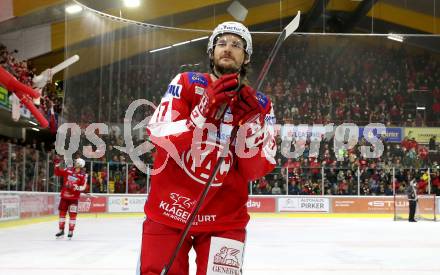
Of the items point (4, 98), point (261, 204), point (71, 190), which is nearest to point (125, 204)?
point (261, 204)

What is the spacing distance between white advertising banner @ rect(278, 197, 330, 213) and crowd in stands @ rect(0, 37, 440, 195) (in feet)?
1.30

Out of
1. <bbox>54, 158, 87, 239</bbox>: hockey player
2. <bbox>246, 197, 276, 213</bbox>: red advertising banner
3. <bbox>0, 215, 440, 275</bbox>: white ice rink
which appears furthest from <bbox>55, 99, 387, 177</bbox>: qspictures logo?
<bbox>0, 215, 440, 275</bbox>: white ice rink

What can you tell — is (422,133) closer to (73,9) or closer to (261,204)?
(261,204)

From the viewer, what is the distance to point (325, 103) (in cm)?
1864

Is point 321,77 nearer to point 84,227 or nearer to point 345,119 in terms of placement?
point 345,119

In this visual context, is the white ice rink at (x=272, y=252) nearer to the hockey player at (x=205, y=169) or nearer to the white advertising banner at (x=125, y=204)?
the hockey player at (x=205, y=169)

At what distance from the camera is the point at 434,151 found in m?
17.5

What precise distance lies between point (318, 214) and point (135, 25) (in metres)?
8.28

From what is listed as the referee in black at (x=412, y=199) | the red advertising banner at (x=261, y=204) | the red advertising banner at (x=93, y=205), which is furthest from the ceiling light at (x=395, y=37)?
the red advertising banner at (x=93, y=205)

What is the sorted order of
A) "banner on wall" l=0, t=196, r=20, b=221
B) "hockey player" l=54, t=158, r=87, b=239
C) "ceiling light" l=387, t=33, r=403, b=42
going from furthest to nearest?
"ceiling light" l=387, t=33, r=403, b=42, "banner on wall" l=0, t=196, r=20, b=221, "hockey player" l=54, t=158, r=87, b=239

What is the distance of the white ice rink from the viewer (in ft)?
19.9

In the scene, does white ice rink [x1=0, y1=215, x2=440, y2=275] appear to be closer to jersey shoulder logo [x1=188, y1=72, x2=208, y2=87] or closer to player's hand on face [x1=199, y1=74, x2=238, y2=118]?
jersey shoulder logo [x1=188, y1=72, x2=208, y2=87]

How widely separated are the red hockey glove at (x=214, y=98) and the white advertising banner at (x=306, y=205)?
16.0 m

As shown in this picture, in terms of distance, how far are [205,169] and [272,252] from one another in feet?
18.3
